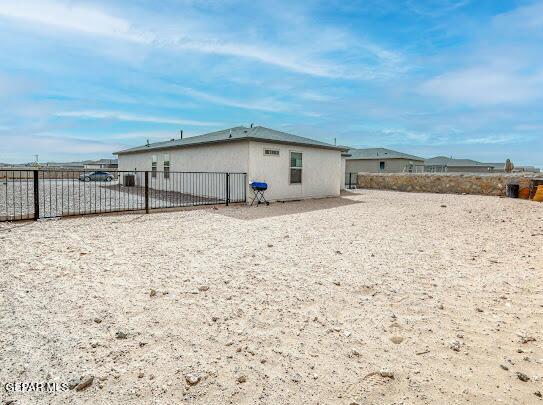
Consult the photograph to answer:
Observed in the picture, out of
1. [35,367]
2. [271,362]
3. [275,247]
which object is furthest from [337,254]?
[35,367]

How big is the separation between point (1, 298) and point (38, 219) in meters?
5.64

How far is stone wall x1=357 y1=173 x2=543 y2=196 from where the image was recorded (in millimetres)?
18688

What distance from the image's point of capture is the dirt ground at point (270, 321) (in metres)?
2.33

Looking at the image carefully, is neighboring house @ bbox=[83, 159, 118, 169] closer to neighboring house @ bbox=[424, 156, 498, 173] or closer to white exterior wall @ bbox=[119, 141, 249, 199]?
white exterior wall @ bbox=[119, 141, 249, 199]

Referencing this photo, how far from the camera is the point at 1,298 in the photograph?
144 inches

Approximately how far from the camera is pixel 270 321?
3.27 m

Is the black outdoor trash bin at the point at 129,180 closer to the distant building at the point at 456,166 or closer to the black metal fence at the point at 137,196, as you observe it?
the black metal fence at the point at 137,196

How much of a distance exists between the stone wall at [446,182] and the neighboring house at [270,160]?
8391 millimetres

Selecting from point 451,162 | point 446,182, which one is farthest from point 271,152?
point 451,162

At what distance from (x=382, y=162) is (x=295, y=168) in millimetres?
22280

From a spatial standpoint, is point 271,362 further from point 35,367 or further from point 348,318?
point 35,367

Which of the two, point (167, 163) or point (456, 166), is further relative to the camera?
point (456, 166)

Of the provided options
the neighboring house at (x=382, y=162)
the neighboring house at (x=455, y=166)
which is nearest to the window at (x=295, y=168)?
the neighboring house at (x=382, y=162)

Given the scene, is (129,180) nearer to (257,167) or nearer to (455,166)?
(257,167)
